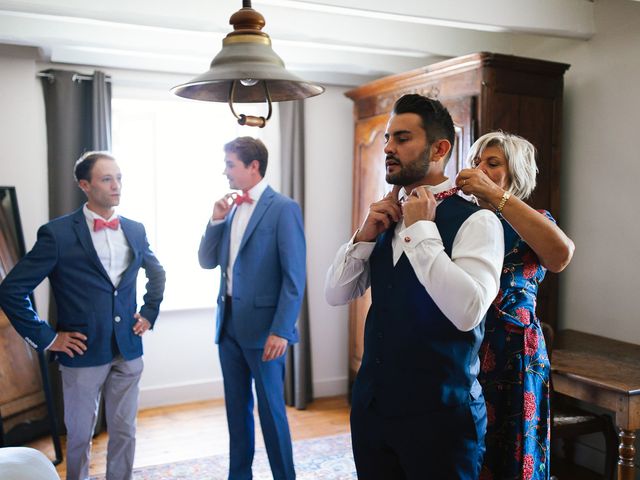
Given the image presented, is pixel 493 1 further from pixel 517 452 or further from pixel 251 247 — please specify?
pixel 517 452

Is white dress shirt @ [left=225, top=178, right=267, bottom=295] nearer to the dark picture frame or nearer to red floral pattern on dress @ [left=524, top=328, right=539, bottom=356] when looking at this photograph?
red floral pattern on dress @ [left=524, top=328, right=539, bottom=356]

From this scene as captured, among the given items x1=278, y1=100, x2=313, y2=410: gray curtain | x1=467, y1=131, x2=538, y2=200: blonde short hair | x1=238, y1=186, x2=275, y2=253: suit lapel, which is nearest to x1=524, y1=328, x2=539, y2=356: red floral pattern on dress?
x1=467, y1=131, x2=538, y2=200: blonde short hair

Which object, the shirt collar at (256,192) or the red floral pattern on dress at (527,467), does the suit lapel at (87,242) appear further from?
the red floral pattern on dress at (527,467)

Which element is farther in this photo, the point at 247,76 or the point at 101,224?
the point at 101,224

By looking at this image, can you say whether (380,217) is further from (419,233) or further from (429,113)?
(429,113)

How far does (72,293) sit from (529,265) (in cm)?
183

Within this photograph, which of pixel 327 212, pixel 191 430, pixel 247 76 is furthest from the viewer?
pixel 327 212

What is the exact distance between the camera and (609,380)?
2574 millimetres

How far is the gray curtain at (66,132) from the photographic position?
13.2 feet

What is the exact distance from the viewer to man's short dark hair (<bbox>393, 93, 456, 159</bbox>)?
1693 mm

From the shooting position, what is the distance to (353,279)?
6.09 ft

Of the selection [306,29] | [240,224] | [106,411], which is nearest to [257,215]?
[240,224]

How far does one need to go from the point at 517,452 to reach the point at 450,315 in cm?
87

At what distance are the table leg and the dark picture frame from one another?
115 inches
